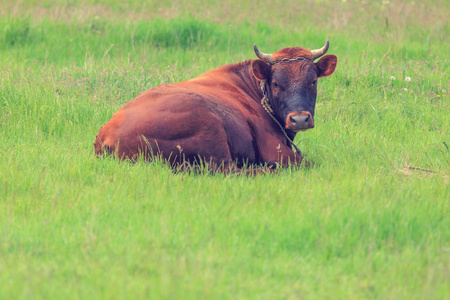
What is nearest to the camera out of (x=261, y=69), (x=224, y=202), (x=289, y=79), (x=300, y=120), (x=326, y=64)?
(x=224, y=202)

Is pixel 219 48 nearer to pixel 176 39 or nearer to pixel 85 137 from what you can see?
pixel 176 39

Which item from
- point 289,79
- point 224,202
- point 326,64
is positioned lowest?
point 224,202

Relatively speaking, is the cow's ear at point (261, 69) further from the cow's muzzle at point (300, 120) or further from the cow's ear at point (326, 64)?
the cow's muzzle at point (300, 120)

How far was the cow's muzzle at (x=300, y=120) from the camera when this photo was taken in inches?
238

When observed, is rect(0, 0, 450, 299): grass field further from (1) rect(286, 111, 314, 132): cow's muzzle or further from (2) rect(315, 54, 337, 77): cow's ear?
(2) rect(315, 54, 337, 77): cow's ear

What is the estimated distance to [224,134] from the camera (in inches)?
221

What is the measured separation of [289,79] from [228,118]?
3.46 ft

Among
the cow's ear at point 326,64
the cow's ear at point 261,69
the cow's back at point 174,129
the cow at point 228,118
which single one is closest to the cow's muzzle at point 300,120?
the cow at point 228,118

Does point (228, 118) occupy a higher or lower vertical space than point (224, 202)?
higher

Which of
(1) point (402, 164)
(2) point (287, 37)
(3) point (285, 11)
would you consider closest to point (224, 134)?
(1) point (402, 164)

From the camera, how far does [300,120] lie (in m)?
6.05

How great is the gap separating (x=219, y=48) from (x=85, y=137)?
203 inches

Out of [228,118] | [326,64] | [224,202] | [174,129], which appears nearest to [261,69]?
[326,64]

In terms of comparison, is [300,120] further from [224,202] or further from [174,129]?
[224,202]
